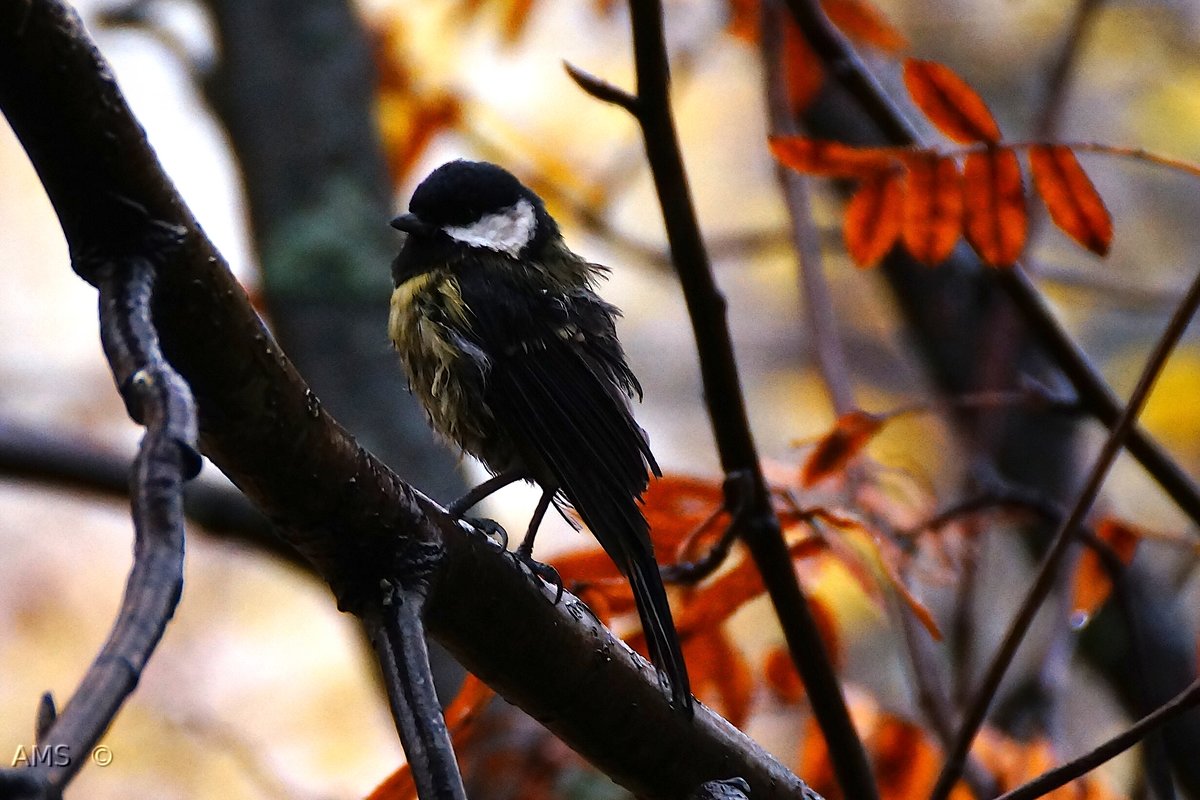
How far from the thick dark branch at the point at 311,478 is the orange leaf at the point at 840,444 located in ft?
1.64

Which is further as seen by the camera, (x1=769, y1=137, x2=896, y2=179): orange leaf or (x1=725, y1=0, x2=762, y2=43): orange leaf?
(x1=725, y1=0, x2=762, y2=43): orange leaf

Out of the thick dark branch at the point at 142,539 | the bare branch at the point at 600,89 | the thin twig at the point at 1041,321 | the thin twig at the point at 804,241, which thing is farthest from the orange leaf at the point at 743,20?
the thick dark branch at the point at 142,539

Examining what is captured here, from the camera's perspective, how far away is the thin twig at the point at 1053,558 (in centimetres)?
150

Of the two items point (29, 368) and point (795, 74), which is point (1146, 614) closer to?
point (795, 74)

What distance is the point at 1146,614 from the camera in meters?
2.74

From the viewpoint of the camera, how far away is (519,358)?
80.5 inches

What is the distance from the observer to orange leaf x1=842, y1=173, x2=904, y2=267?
1787 mm

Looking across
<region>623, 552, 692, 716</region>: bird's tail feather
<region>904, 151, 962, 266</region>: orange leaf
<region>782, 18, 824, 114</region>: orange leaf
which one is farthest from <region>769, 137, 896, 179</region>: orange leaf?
<region>782, 18, 824, 114</region>: orange leaf

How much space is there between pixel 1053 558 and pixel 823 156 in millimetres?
607

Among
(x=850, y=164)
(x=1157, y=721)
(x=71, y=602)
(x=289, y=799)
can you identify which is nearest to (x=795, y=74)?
(x=850, y=164)

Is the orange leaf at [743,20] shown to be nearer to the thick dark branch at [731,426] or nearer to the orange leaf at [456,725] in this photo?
the thick dark branch at [731,426]

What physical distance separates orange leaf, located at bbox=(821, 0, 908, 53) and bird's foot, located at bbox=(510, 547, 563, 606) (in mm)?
1437

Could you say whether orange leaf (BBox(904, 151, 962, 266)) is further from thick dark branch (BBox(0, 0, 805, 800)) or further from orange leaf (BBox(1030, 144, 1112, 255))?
thick dark branch (BBox(0, 0, 805, 800))

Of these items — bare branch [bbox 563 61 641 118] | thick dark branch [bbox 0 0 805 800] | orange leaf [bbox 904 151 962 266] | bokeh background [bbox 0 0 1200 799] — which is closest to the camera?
thick dark branch [bbox 0 0 805 800]
